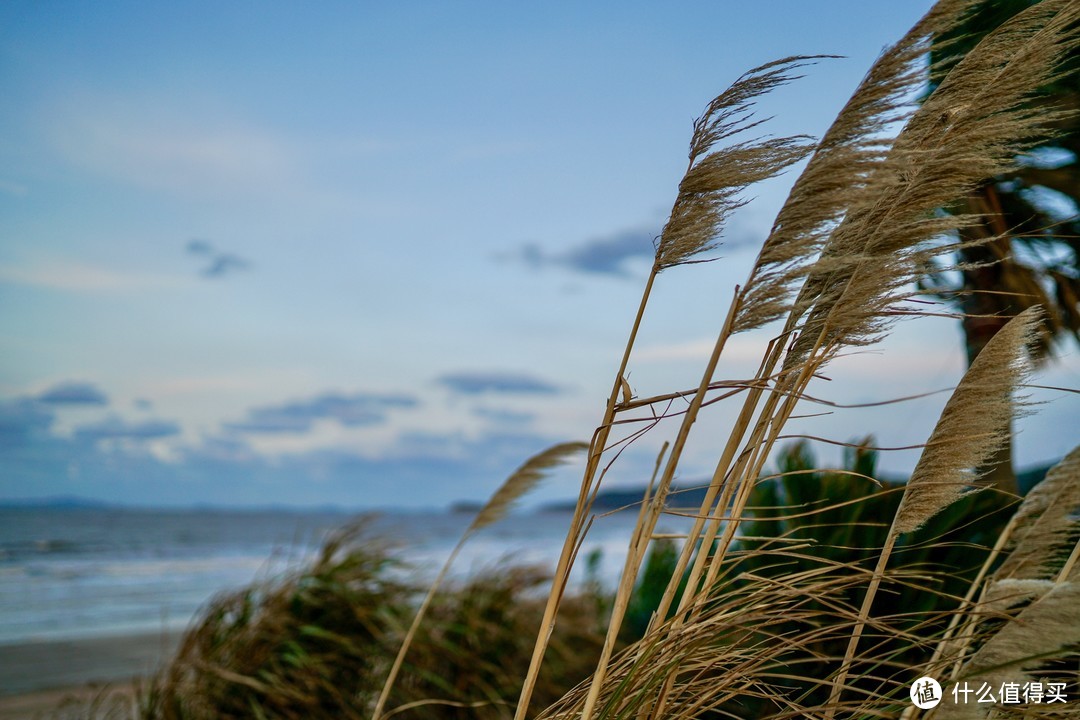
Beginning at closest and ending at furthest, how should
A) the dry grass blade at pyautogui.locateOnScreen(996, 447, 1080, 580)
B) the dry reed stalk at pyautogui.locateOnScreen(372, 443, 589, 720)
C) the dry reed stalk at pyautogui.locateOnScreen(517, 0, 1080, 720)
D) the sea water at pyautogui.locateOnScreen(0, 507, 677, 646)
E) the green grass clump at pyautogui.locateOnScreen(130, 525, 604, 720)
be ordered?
the dry reed stalk at pyautogui.locateOnScreen(517, 0, 1080, 720) < the dry grass blade at pyautogui.locateOnScreen(996, 447, 1080, 580) < the dry reed stalk at pyautogui.locateOnScreen(372, 443, 589, 720) < the green grass clump at pyautogui.locateOnScreen(130, 525, 604, 720) < the sea water at pyautogui.locateOnScreen(0, 507, 677, 646)

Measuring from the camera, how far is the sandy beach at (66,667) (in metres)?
7.98

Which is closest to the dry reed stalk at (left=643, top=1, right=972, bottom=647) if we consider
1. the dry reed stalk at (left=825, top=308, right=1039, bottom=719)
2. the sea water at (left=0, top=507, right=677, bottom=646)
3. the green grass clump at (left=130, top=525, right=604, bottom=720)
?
the dry reed stalk at (left=825, top=308, right=1039, bottom=719)

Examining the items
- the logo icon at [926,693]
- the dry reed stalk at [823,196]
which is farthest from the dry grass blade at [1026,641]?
the dry reed stalk at [823,196]

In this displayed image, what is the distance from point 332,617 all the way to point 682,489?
3.32 metres

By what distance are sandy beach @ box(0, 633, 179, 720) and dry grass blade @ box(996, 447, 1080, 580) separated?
7.07 meters

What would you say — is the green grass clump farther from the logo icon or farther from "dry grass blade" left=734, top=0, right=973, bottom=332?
"dry grass blade" left=734, top=0, right=973, bottom=332

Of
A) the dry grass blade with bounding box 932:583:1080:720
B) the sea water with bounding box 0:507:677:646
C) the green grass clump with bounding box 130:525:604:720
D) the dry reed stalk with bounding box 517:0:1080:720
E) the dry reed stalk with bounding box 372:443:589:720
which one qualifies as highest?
the dry reed stalk with bounding box 517:0:1080:720

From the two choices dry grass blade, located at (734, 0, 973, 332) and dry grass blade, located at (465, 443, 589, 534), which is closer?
dry grass blade, located at (734, 0, 973, 332)

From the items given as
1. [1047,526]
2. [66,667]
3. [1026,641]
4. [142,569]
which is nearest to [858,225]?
[1026,641]

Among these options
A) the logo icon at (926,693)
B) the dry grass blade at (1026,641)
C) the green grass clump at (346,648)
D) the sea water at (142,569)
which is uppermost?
the dry grass blade at (1026,641)

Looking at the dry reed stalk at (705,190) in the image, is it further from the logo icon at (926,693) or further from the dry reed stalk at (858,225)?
the logo icon at (926,693)

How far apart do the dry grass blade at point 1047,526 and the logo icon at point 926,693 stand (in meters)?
0.67

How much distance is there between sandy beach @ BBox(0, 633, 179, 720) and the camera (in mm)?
7984

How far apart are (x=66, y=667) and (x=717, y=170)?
36.4ft
